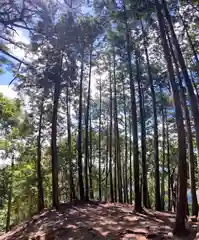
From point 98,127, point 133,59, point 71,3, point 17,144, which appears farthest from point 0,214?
point 71,3

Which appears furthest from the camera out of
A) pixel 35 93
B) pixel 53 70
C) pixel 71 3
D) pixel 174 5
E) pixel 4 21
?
pixel 35 93

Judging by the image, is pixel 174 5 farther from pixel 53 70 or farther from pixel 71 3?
pixel 53 70

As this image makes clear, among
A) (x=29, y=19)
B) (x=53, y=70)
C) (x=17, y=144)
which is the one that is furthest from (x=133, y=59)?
(x=17, y=144)

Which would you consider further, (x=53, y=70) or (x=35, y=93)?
(x=35, y=93)

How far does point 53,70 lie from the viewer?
31.3 feet

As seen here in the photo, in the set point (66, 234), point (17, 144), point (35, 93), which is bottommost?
point (66, 234)

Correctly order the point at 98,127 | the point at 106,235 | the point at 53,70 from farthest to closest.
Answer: the point at 98,127, the point at 53,70, the point at 106,235

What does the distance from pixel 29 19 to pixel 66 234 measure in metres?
5.25

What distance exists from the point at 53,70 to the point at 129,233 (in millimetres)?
Answer: 7595

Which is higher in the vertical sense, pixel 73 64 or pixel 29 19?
pixel 73 64

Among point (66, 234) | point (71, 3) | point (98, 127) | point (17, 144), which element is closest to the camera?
point (66, 234)

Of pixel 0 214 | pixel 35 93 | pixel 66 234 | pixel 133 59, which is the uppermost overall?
pixel 133 59

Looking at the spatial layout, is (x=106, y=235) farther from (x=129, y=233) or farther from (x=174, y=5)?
(x=174, y=5)

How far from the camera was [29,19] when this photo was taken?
429cm
